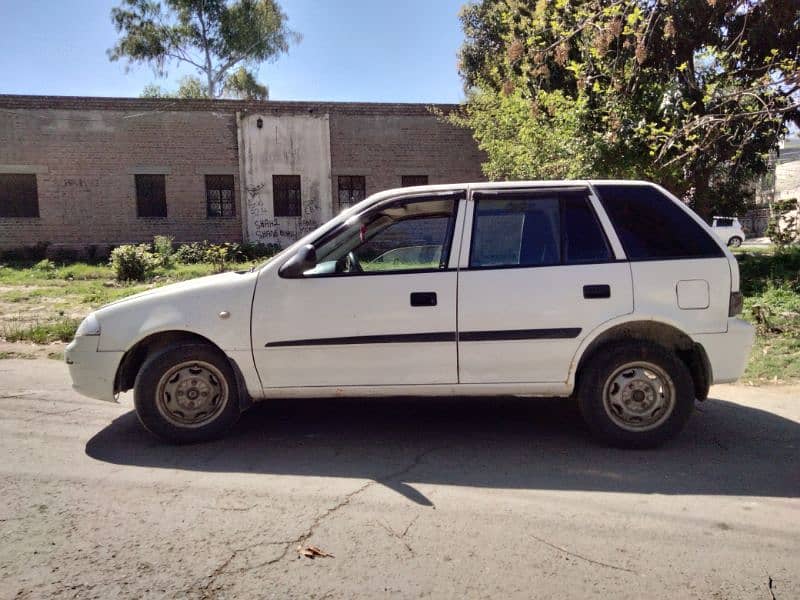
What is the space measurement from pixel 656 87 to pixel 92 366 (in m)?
9.97

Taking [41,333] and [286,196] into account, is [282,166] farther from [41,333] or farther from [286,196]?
[41,333]

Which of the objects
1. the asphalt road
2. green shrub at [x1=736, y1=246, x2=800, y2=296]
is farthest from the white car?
green shrub at [x1=736, y1=246, x2=800, y2=296]

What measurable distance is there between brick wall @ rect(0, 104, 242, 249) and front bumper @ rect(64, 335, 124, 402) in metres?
17.5

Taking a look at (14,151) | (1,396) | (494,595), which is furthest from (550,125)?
(14,151)

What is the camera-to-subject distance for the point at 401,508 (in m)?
3.44

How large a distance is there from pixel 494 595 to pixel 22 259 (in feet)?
70.5

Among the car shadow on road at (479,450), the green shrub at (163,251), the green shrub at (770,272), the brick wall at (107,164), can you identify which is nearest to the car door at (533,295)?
the car shadow on road at (479,450)

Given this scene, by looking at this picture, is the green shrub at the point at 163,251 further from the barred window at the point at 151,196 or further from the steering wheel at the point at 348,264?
the steering wheel at the point at 348,264

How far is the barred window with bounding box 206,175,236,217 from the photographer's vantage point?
21062mm

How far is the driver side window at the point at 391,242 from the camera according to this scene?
171 inches

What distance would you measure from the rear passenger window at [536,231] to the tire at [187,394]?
196cm

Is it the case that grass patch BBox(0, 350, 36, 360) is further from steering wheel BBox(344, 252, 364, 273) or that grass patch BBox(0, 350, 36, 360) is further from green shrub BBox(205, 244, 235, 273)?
green shrub BBox(205, 244, 235, 273)

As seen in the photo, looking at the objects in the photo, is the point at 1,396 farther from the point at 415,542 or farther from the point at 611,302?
the point at 611,302

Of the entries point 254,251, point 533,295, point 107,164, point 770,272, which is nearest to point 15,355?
point 533,295
